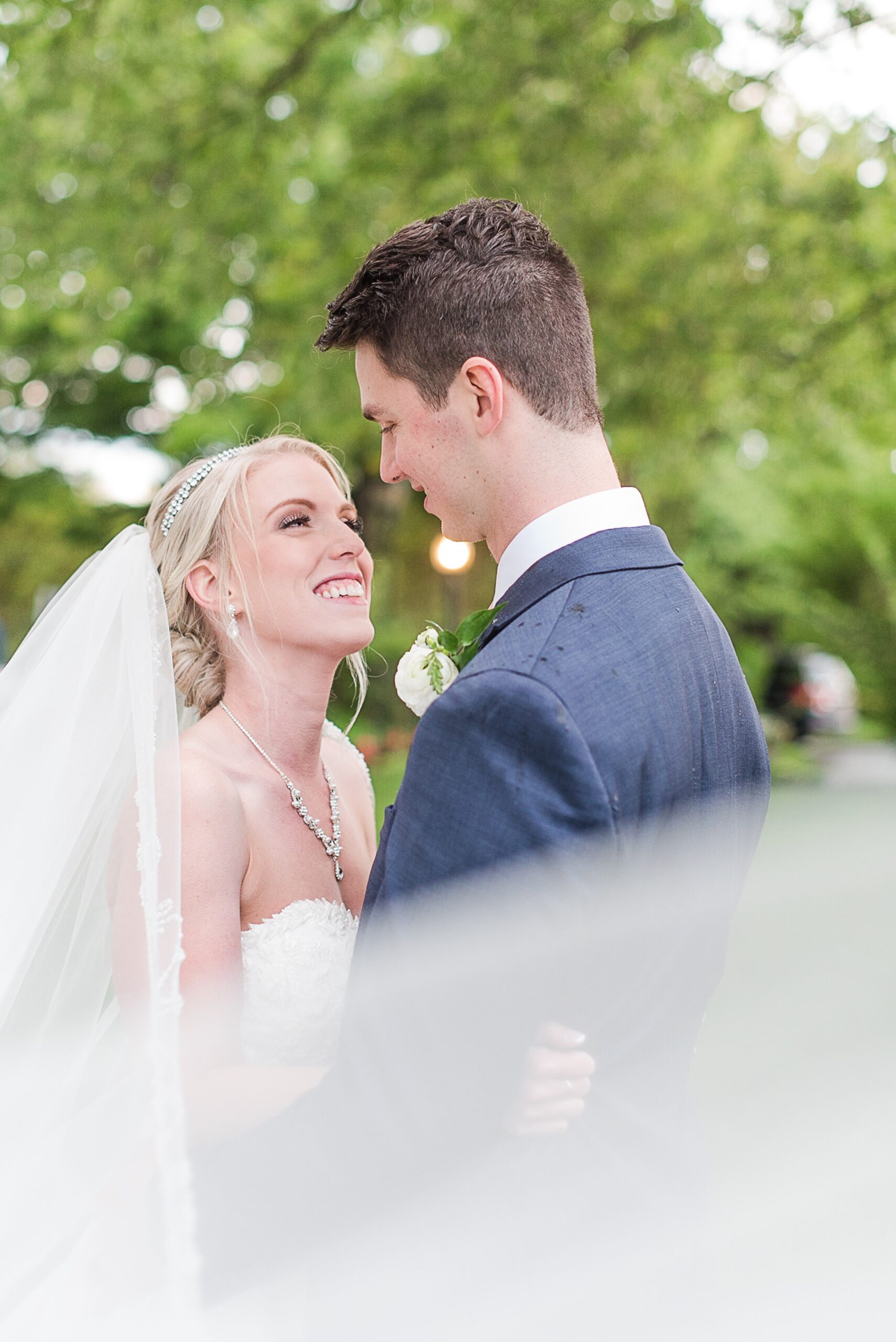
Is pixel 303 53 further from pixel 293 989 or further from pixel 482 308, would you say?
pixel 293 989

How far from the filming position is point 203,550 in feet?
8.64

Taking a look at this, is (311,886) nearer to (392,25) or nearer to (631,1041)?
(631,1041)

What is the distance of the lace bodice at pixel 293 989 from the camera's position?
7.69ft

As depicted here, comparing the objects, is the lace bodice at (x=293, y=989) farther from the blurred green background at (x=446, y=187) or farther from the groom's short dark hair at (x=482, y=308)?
the blurred green background at (x=446, y=187)

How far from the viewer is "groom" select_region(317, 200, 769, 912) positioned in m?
1.50

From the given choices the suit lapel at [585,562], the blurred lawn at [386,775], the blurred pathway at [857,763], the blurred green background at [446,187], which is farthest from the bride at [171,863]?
the blurred pathway at [857,763]

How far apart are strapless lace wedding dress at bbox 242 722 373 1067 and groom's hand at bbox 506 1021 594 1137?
0.79m

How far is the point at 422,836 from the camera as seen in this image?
1551mm

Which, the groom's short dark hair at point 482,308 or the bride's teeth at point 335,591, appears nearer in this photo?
the groom's short dark hair at point 482,308

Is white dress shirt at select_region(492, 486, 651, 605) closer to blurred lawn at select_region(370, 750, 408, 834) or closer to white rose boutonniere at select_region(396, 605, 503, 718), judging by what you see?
white rose boutonniere at select_region(396, 605, 503, 718)

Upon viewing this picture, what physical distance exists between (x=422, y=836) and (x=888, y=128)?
803 centimetres

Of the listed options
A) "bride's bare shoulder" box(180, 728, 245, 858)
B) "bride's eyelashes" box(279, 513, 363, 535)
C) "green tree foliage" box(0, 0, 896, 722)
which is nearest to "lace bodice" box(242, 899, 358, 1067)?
"bride's bare shoulder" box(180, 728, 245, 858)

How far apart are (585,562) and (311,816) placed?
1.14 meters

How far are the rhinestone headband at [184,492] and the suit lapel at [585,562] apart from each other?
44.6 inches
